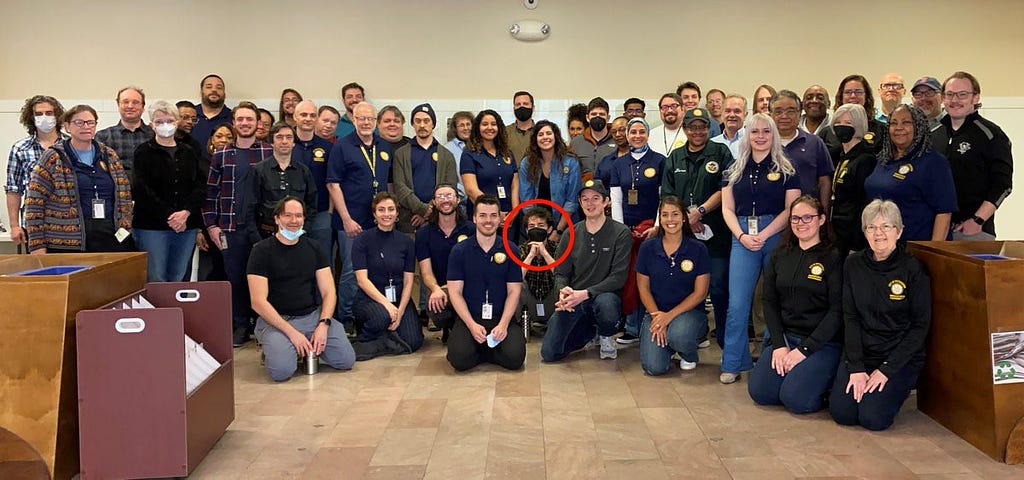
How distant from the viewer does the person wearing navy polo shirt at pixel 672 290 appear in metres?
4.53

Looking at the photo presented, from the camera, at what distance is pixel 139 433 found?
2834 mm

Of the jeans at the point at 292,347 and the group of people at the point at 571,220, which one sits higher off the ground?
the group of people at the point at 571,220

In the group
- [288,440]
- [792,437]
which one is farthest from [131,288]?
[792,437]

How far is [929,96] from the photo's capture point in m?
4.83

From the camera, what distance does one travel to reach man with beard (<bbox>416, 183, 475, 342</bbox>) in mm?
5266

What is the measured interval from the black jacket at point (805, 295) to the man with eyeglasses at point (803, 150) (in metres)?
0.66

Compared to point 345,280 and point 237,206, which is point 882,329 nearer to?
point 345,280

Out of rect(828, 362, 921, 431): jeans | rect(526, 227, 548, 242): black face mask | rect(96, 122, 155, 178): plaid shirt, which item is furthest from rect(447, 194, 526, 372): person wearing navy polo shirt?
rect(96, 122, 155, 178): plaid shirt

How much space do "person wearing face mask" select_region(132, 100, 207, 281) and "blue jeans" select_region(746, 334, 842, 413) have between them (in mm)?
4087

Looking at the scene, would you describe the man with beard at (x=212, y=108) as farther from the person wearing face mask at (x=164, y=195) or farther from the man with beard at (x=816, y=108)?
the man with beard at (x=816, y=108)

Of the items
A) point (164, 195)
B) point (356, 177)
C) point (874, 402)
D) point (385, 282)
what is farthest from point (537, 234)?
point (164, 195)

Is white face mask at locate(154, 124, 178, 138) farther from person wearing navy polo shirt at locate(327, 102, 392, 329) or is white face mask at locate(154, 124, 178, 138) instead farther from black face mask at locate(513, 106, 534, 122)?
black face mask at locate(513, 106, 534, 122)

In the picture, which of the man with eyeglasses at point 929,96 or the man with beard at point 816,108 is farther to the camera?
the man with beard at point 816,108

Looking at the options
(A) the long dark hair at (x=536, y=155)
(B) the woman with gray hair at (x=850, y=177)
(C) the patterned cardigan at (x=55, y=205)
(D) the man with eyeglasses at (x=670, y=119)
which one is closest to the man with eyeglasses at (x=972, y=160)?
(B) the woman with gray hair at (x=850, y=177)
